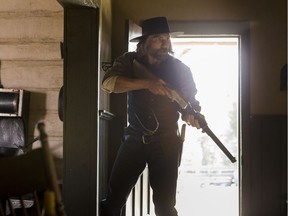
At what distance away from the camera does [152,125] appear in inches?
107

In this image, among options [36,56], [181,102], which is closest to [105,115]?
[181,102]

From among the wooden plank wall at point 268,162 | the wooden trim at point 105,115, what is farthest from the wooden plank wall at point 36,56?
the wooden plank wall at point 268,162

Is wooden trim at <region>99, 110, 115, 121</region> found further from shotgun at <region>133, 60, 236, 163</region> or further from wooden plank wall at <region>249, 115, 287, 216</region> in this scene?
wooden plank wall at <region>249, 115, 287, 216</region>

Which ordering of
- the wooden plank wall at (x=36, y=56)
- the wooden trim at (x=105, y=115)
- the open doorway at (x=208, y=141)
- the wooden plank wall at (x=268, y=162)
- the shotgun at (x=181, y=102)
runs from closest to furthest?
1. the shotgun at (x=181, y=102)
2. the wooden trim at (x=105, y=115)
3. the wooden plank wall at (x=268, y=162)
4. the wooden plank wall at (x=36, y=56)
5. the open doorway at (x=208, y=141)

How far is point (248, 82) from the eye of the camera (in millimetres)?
3824

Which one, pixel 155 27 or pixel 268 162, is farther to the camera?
pixel 268 162

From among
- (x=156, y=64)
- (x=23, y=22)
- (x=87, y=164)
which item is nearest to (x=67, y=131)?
(x=87, y=164)

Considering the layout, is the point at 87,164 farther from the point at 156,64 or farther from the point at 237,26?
the point at 237,26

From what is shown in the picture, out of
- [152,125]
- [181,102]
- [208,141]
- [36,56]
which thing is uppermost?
[36,56]

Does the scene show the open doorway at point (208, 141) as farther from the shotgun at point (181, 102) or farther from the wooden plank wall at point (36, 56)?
the shotgun at point (181, 102)

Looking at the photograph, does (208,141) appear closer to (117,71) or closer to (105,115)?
(105,115)

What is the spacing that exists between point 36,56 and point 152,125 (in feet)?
5.66

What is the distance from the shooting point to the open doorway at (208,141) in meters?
5.86

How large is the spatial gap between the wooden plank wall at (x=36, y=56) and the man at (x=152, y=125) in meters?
1.35
